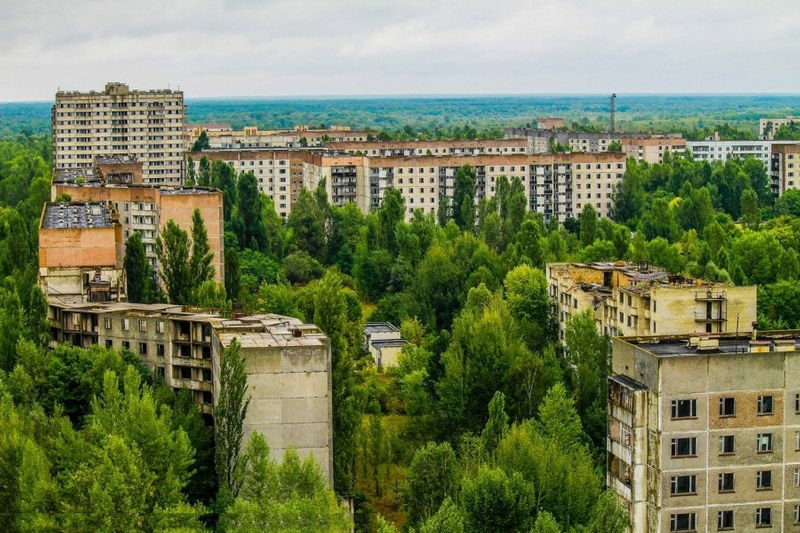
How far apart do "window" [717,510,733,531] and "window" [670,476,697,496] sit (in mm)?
724

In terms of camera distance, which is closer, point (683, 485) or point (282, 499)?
point (282, 499)

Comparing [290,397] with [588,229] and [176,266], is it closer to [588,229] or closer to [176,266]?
[176,266]

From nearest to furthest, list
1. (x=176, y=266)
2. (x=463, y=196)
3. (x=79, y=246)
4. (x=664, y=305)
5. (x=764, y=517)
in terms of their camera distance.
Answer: (x=764, y=517) < (x=664, y=305) < (x=79, y=246) < (x=176, y=266) < (x=463, y=196)

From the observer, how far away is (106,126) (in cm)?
9850

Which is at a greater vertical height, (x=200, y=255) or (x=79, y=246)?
(x=79, y=246)

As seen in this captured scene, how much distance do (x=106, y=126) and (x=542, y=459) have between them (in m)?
71.9

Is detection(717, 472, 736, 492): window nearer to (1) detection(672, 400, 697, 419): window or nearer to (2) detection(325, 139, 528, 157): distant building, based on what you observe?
(1) detection(672, 400, 697, 419): window

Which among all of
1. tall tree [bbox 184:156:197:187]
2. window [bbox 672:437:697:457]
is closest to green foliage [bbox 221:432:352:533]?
window [bbox 672:437:697:457]

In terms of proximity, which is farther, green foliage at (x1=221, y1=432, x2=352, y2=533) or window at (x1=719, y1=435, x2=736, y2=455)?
window at (x1=719, y1=435, x2=736, y2=455)

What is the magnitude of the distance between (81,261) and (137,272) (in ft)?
6.24

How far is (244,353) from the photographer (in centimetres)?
3186

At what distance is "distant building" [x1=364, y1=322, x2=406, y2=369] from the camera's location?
176 feet

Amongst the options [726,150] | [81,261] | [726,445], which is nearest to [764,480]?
[726,445]

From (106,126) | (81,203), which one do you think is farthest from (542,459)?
(106,126)
